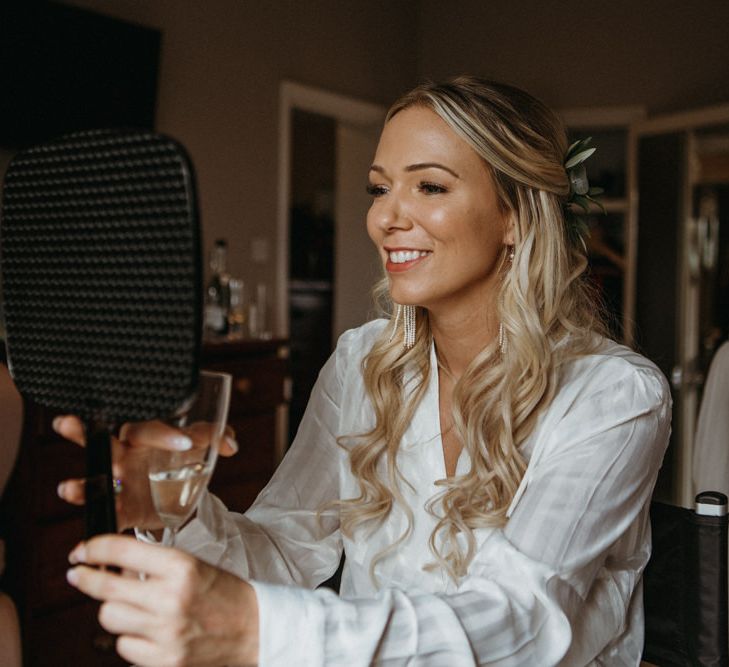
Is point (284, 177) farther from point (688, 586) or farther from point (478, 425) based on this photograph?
point (688, 586)

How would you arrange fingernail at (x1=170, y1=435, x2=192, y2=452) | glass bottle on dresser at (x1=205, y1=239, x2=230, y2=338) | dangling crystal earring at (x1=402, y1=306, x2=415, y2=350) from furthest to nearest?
1. glass bottle on dresser at (x1=205, y1=239, x2=230, y2=338)
2. dangling crystal earring at (x1=402, y1=306, x2=415, y2=350)
3. fingernail at (x1=170, y1=435, x2=192, y2=452)

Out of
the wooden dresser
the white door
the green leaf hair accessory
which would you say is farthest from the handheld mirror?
the white door

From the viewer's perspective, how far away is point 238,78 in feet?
14.4

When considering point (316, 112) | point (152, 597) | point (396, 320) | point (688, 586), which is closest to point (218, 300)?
point (316, 112)

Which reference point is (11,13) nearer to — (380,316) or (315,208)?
(380,316)

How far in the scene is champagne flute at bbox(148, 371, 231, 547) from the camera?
61cm

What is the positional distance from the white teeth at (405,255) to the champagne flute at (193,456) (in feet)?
2.33

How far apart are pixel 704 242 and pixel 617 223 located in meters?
0.74

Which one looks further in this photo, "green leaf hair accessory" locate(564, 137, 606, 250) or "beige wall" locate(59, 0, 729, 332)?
"beige wall" locate(59, 0, 729, 332)

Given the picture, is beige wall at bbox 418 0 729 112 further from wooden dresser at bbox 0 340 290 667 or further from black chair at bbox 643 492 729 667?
black chair at bbox 643 492 729 667

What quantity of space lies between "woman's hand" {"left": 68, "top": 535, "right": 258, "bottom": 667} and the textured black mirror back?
0.29 ft

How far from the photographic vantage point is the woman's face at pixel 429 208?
4.22 ft

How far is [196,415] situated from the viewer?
61 cm

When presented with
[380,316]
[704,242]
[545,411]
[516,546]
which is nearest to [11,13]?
[380,316]
